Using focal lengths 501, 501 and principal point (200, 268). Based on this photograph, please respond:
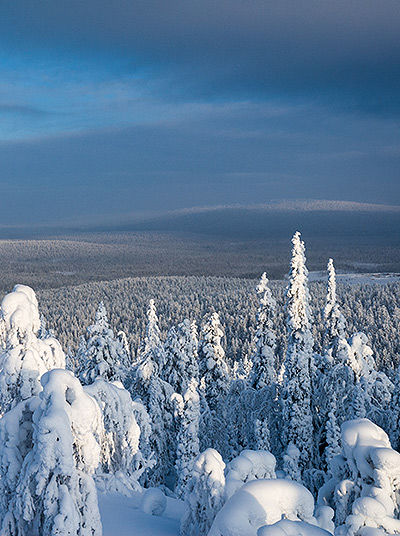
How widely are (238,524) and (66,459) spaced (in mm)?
2995

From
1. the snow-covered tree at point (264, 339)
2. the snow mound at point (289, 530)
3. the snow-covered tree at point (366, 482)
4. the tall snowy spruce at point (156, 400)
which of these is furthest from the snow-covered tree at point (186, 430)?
the snow mound at point (289, 530)

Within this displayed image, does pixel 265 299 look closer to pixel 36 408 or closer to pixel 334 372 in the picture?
pixel 334 372

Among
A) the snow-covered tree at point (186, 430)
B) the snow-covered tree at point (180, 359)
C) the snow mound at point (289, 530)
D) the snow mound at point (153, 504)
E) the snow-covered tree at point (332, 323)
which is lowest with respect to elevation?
the snow-covered tree at point (186, 430)

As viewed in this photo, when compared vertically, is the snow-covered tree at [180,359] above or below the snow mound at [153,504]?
below

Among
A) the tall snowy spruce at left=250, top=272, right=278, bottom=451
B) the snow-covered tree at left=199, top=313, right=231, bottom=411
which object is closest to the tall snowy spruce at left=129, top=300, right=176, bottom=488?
the snow-covered tree at left=199, top=313, right=231, bottom=411

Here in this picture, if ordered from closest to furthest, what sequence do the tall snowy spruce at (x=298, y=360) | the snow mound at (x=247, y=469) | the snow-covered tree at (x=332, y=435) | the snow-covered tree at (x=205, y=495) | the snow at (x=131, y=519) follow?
the snow-covered tree at (x=205, y=495) < the snow mound at (x=247, y=469) < the snow at (x=131, y=519) < the tall snowy spruce at (x=298, y=360) < the snow-covered tree at (x=332, y=435)

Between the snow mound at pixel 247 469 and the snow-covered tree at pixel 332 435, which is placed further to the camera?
the snow-covered tree at pixel 332 435

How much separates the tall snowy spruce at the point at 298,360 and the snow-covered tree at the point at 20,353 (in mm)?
14617

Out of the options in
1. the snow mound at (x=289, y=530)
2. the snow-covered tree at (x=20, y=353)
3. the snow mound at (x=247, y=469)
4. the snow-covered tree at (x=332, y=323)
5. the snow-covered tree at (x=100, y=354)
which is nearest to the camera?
the snow mound at (x=289, y=530)

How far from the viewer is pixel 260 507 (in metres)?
7.90

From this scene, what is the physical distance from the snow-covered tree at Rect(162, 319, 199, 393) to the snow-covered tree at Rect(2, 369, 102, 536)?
23.6 m

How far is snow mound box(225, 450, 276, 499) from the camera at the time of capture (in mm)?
9891

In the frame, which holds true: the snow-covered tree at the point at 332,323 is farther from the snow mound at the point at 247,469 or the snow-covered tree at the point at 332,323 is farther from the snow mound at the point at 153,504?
the snow mound at the point at 247,469

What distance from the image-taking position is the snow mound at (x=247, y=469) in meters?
9.89
